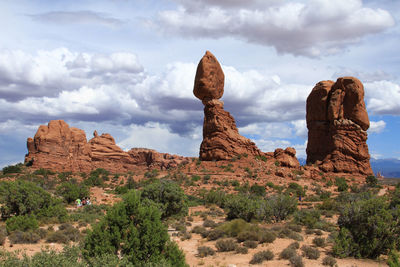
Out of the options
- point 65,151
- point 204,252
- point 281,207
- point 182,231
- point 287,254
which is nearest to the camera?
point 287,254

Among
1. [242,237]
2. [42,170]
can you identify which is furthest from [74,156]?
[242,237]

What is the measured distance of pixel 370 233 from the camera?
1259 centimetres

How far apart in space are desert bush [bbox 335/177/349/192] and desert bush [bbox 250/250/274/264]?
82.7 feet

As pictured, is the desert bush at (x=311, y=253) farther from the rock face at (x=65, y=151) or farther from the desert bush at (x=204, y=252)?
the rock face at (x=65, y=151)

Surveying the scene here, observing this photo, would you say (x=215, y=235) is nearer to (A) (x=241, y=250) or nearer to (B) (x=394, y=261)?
(A) (x=241, y=250)

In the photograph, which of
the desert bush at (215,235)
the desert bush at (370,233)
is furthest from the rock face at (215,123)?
the desert bush at (370,233)

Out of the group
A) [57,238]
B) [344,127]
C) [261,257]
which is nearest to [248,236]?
[261,257]

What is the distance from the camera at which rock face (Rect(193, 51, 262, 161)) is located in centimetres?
4078

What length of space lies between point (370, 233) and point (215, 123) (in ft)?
95.1

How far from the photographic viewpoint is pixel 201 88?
4150cm

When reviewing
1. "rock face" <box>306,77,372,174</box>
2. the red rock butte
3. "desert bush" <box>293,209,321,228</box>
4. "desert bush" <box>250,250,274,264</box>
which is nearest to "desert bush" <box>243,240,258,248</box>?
"desert bush" <box>250,250,274,264</box>

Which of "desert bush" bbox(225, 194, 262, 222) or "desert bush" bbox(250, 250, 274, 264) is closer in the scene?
"desert bush" bbox(250, 250, 274, 264)

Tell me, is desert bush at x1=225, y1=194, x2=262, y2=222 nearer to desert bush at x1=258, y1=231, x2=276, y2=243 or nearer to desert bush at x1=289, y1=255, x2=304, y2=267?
desert bush at x1=258, y1=231, x2=276, y2=243

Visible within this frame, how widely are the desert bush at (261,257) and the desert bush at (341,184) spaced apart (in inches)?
993
